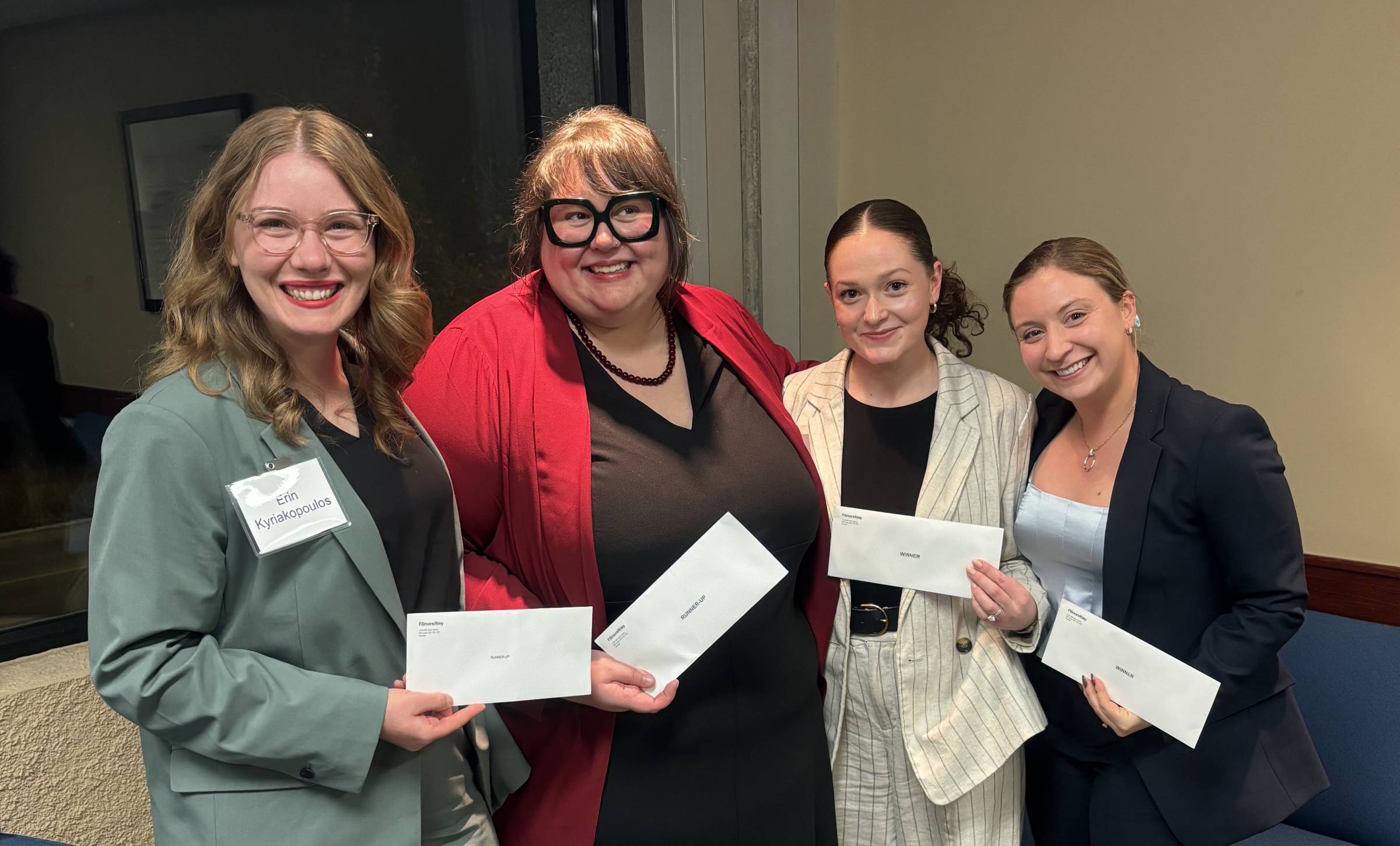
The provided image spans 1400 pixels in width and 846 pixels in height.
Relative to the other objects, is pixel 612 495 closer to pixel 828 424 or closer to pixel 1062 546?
pixel 828 424

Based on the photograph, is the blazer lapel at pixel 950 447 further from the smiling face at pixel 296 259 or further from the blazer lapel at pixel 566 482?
the smiling face at pixel 296 259

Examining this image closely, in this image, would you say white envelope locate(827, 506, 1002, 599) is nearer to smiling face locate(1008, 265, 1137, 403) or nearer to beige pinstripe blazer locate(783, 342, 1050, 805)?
beige pinstripe blazer locate(783, 342, 1050, 805)

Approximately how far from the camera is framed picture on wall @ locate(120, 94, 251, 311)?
2.11 metres

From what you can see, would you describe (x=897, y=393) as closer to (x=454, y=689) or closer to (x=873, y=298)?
(x=873, y=298)

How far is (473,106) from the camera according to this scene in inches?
113

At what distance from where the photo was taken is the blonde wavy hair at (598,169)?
→ 1.64 metres

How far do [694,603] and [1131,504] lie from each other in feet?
2.59

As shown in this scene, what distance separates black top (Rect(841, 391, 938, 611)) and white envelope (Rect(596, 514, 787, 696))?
37 centimetres

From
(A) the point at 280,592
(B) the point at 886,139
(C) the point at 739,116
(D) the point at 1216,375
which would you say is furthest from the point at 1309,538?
(A) the point at 280,592

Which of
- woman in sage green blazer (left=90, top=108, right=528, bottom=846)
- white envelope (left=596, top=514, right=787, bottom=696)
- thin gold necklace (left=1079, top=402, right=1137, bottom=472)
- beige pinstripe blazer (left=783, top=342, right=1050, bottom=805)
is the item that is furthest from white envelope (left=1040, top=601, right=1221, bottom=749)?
woman in sage green blazer (left=90, top=108, right=528, bottom=846)

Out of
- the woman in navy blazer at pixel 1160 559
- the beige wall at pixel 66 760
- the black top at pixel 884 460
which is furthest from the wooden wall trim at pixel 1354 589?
the beige wall at pixel 66 760

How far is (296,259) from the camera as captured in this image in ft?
4.26

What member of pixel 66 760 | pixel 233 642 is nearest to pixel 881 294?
pixel 233 642

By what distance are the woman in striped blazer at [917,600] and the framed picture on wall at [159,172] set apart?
1.42 metres
